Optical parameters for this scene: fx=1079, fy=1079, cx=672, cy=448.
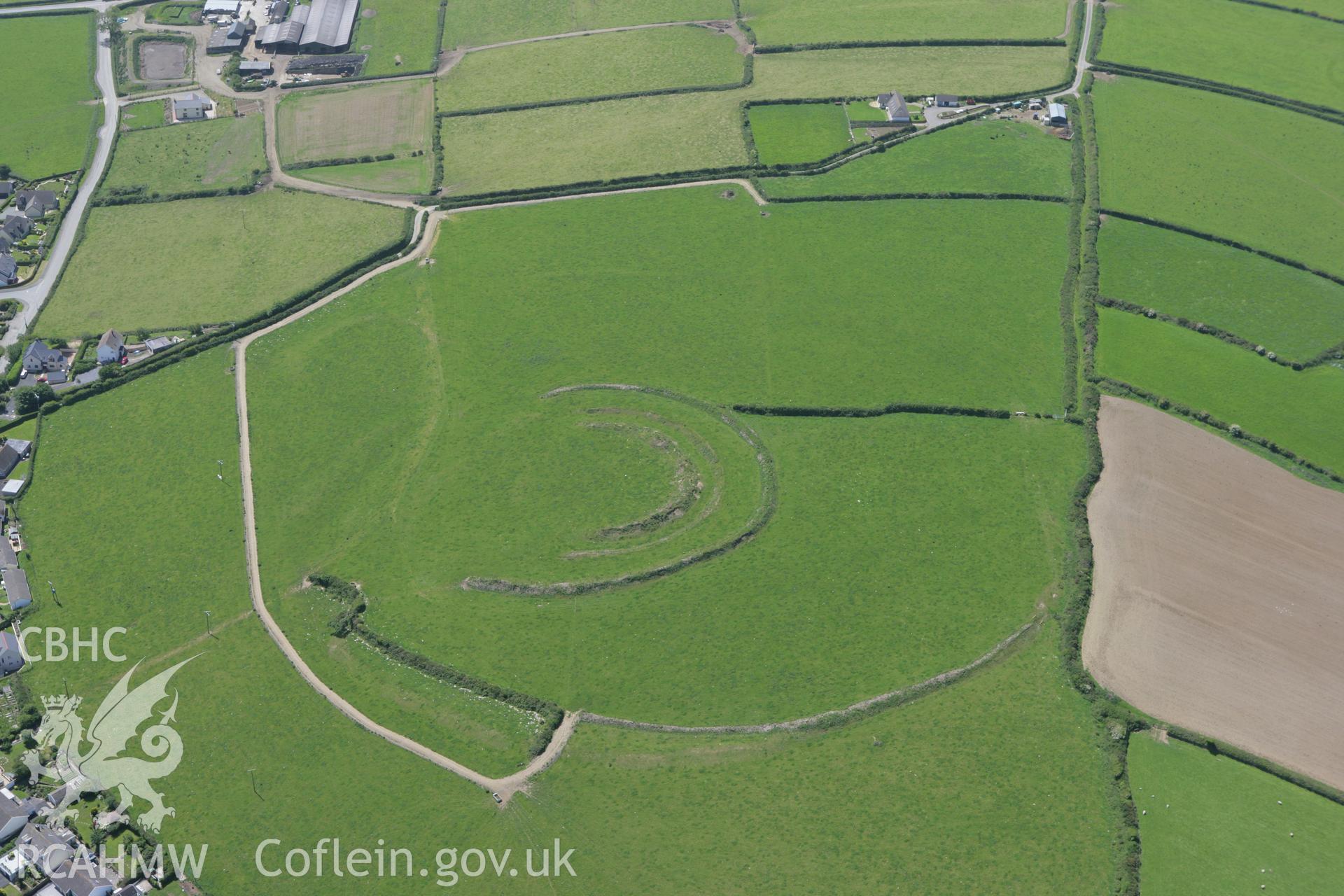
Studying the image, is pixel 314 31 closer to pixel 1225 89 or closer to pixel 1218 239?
pixel 1218 239

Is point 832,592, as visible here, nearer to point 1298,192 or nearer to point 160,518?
point 160,518

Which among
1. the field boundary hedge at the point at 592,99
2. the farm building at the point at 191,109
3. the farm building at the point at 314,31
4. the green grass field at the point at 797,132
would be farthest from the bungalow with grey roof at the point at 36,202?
the green grass field at the point at 797,132

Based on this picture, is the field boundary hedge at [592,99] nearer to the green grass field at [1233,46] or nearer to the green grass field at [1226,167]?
the green grass field at [1226,167]

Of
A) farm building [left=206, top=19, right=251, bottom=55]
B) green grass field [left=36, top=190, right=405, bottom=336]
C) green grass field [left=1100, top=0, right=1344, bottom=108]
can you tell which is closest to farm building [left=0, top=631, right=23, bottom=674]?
green grass field [left=36, top=190, right=405, bottom=336]

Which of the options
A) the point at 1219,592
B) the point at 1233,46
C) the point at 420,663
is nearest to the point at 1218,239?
the point at 1233,46

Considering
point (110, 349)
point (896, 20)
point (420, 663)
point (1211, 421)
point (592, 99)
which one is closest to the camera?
point (420, 663)

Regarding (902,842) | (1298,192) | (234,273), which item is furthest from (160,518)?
(1298,192)

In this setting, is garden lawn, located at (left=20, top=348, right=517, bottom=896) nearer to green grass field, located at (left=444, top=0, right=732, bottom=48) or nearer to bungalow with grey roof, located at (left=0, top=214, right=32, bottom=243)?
bungalow with grey roof, located at (left=0, top=214, right=32, bottom=243)

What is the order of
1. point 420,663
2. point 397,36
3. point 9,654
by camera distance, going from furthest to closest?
point 397,36 < point 420,663 < point 9,654
